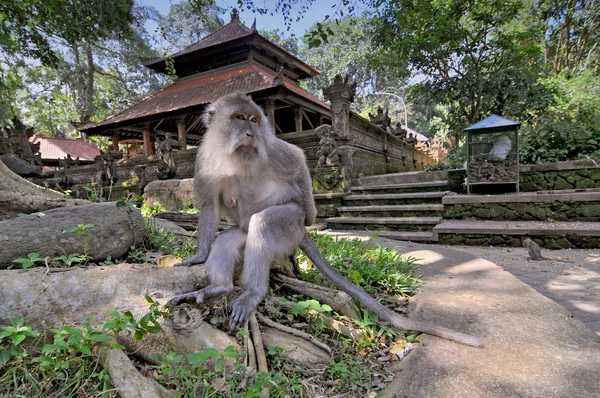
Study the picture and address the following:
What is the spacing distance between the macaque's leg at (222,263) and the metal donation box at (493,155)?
593 centimetres

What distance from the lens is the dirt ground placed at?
2.91 meters

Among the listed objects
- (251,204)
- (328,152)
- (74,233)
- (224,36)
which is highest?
(224,36)

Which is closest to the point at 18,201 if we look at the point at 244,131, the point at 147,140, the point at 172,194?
the point at 244,131

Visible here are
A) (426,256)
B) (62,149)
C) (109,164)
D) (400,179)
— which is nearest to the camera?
(426,256)

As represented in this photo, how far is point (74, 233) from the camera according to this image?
2.36m

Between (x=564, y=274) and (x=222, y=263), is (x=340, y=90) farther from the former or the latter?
(x=222, y=263)

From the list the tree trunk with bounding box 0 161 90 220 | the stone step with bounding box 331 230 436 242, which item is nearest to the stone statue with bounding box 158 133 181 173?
the stone step with bounding box 331 230 436 242

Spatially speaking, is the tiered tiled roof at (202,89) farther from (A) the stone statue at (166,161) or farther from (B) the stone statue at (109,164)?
(A) the stone statue at (166,161)

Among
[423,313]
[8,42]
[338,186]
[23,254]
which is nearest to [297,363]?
[423,313]

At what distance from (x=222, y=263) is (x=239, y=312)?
420 mm

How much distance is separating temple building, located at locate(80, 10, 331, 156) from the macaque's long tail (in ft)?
31.9

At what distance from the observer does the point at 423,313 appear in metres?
2.48

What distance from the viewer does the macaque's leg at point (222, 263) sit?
1955 millimetres

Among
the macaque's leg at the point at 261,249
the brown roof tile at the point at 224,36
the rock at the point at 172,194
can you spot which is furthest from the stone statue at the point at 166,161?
the macaque's leg at the point at 261,249
